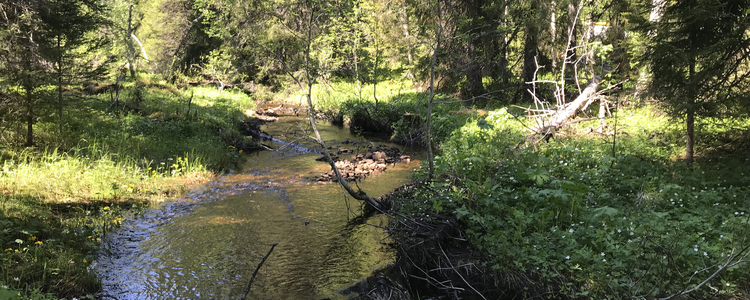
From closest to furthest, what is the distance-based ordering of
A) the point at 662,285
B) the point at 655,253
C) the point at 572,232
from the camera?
the point at 662,285 → the point at 655,253 → the point at 572,232

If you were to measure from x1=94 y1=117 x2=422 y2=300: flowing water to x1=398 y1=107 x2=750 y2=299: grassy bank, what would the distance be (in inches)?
51.8

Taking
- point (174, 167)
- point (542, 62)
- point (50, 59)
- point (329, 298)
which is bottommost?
point (329, 298)

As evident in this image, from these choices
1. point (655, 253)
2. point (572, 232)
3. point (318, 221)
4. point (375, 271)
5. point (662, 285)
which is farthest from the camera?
point (318, 221)

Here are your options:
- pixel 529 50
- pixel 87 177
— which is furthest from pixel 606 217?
pixel 529 50

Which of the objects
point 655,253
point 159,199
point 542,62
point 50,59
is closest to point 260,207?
point 159,199

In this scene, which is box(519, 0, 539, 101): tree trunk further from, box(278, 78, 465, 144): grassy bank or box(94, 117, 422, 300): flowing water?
box(94, 117, 422, 300): flowing water

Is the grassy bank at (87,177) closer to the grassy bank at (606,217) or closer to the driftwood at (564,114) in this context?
the grassy bank at (606,217)

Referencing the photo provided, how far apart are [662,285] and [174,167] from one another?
32.7 ft

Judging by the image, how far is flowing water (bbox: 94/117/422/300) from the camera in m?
5.22

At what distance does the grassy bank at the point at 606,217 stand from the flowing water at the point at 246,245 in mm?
1316

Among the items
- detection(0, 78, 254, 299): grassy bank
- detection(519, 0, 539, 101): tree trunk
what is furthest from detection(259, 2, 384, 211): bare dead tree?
detection(519, 0, 539, 101): tree trunk

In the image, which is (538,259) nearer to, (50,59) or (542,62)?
(50,59)

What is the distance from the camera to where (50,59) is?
848 centimetres

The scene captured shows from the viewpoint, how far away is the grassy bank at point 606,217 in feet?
13.0
